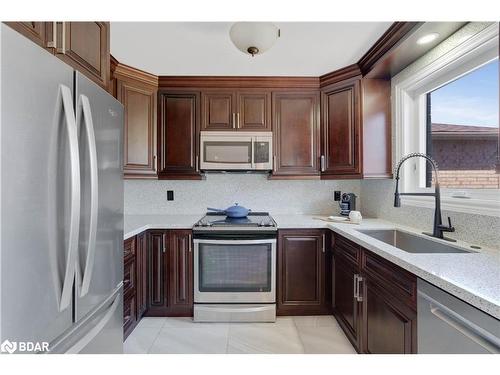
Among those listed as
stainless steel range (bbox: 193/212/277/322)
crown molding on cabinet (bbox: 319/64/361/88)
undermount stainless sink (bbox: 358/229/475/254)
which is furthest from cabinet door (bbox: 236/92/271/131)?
undermount stainless sink (bbox: 358/229/475/254)

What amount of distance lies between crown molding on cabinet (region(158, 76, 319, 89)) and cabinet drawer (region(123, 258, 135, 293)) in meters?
1.66

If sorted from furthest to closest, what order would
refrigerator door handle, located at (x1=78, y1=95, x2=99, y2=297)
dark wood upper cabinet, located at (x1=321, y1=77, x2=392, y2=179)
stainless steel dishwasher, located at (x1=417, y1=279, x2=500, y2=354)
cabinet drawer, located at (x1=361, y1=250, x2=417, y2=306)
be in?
dark wood upper cabinet, located at (x1=321, y1=77, x2=392, y2=179) → cabinet drawer, located at (x1=361, y1=250, x2=417, y2=306) → refrigerator door handle, located at (x1=78, y1=95, x2=99, y2=297) → stainless steel dishwasher, located at (x1=417, y1=279, x2=500, y2=354)

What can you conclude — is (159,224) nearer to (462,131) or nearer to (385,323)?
(385,323)

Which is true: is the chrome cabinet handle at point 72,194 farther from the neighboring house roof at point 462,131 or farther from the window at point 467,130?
the neighboring house roof at point 462,131

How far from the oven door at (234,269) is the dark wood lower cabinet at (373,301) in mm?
562

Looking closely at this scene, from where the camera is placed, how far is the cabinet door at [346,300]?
168cm

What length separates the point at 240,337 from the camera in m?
1.89

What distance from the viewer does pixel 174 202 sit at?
8.93ft

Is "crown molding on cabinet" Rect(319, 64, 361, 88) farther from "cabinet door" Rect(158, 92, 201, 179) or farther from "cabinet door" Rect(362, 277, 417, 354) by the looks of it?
"cabinet door" Rect(362, 277, 417, 354)

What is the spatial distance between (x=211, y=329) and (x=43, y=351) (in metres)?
1.43

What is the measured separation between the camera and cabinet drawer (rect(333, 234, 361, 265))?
1.65m

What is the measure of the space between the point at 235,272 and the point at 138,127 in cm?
159
